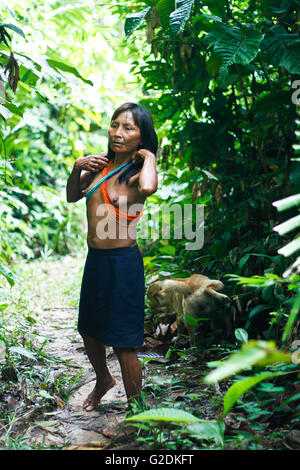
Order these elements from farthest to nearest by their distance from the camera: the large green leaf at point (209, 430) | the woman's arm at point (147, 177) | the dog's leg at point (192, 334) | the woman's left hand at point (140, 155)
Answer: the dog's leg at point (192, 334) < the woman's left hand at point (140, 155) < the woman's arm at point (147, 177) < the large green leaf at point (209, 430)

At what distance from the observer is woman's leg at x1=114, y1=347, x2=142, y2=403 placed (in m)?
2.00

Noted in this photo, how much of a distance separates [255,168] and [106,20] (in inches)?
159

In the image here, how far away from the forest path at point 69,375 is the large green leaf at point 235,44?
1701 mm

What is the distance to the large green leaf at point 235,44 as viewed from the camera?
2.06 m

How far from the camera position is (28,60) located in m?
2.07

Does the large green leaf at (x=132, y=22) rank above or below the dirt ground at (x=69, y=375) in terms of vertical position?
above

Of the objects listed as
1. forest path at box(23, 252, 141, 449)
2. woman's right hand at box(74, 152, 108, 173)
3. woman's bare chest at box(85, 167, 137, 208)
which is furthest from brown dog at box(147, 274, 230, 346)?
woman's right hand at box(74, 152, 108, 173)

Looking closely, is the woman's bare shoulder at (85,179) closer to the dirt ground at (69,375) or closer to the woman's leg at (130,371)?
the woman's leg at (130,371)

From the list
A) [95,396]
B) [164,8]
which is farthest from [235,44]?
[95,396]

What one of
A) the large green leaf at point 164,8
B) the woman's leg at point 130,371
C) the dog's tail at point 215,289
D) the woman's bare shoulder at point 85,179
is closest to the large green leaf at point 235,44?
the large green leaf at point 164,8

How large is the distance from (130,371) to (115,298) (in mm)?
329

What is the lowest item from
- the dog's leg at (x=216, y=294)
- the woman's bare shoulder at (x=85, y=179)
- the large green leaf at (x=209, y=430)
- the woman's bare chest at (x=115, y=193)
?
the large green leaf at (x=209, y=430)

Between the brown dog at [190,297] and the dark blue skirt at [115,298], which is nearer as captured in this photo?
the dark blue skirt at [115,298]

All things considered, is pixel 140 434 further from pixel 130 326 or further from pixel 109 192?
pixel 109 192
